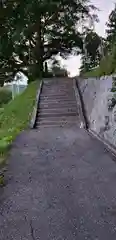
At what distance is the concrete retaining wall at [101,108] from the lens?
9516mm

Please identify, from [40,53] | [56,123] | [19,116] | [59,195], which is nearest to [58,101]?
[19,116]

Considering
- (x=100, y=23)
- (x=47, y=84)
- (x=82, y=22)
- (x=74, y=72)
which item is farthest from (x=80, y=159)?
(x=74, y=72)

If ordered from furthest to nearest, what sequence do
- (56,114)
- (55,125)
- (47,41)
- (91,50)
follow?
(91,50)
(47,41)
(56,114)
(55,125)

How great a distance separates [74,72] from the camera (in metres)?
30.2

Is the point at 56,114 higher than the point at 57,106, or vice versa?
the point at 57,106

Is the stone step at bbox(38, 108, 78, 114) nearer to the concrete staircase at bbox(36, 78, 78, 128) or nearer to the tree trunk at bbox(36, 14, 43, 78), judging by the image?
the concrete staircase at bbox(36, 78, 78, 128)

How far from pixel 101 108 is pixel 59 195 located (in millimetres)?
6811

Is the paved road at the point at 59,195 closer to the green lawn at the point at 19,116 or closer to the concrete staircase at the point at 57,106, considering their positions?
the green lawn at the point at 19,116

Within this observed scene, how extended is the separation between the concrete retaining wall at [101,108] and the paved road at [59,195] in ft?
3.28

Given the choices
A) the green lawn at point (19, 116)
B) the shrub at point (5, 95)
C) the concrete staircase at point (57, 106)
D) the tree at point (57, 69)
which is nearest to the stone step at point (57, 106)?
the concrete staircase at point (57, 106)

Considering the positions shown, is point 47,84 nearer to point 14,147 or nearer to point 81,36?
point 81,36

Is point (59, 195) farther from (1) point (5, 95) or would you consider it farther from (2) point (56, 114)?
(1) point (5, 95)

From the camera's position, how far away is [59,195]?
495cm

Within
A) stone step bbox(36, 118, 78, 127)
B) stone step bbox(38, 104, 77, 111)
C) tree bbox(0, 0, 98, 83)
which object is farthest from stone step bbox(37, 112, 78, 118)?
tree bbox(0, 0, 98, 83)
